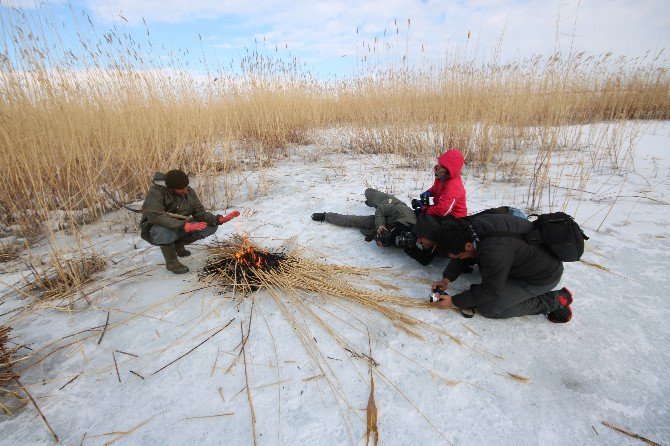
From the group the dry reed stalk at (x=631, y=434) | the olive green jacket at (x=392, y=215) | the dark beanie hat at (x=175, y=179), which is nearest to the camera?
the dry reed stalk at (x=631, y=434)

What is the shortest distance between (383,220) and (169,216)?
6.69ft

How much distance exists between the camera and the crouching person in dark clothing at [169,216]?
243cm

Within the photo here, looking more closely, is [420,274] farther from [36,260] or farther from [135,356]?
[36,260]

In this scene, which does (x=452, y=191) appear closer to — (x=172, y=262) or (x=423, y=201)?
(x=423, y=201)

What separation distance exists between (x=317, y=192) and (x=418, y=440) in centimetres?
360

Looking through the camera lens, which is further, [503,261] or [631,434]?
[503,261]

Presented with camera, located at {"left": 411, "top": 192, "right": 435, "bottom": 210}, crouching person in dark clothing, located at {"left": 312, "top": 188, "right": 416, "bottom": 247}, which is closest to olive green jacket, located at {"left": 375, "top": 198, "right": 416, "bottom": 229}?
crouching person in dark clothing, located at {"left": 312, "top": 188, "right": 416, "bottom": 247}

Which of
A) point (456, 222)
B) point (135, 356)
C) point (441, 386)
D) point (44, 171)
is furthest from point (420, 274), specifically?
point (44, 171)

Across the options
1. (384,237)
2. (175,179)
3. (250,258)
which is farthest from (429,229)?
(175,179)

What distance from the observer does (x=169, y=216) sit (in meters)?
2.47

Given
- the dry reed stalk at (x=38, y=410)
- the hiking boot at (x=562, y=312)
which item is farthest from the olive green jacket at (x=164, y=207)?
the hiking boot at (x=562, y=312)

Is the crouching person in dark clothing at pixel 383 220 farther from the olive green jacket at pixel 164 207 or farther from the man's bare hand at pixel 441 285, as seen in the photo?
the olive green jacket at pixel 164 207

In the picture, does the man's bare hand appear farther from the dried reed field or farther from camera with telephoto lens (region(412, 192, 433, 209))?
camera with telephoto lens (region(412, 192, 433, 209))

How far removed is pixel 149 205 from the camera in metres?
2.46
